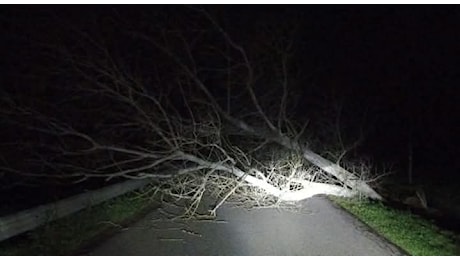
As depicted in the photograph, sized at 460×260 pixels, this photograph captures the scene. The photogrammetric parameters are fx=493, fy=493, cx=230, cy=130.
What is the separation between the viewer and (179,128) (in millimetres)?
10039

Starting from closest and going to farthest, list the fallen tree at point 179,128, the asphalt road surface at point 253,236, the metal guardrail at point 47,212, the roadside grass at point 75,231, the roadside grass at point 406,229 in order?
the roadside grass at point 75,231
the roadside grass at point 406,229
the asphalt road surface at point 253,236
the metal guardrail at point 47,212
the fallen tree at point 179,128

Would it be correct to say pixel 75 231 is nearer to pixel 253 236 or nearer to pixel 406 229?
pixel 253 236

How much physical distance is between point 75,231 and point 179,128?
355 centimetres

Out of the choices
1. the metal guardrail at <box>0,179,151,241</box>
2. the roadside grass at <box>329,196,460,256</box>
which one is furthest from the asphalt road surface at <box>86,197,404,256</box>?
the metal guardrail at <box>0,179,151,241</box>

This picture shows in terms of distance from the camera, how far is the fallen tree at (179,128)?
9.73 metres

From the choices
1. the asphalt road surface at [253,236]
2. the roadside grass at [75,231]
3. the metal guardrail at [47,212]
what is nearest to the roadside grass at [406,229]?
the asphalt road surface at [253,236]

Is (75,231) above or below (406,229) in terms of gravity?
below

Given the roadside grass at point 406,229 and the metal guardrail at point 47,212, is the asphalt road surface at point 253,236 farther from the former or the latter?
the metal guardrail at point 47,212

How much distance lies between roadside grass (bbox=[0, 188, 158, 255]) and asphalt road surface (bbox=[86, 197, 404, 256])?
28 centimetres

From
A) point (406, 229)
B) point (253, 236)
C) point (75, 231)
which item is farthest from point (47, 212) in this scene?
point (406, 229)

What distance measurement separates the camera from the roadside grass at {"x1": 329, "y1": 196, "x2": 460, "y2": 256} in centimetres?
633

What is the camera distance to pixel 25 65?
444 inches

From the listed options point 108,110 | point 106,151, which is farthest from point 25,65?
point 106,151

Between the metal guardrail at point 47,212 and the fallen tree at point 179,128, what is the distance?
50cm
